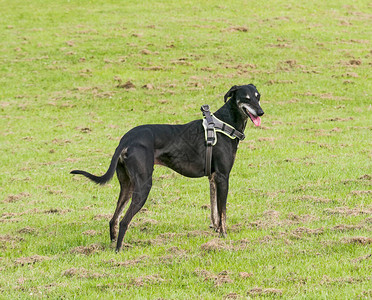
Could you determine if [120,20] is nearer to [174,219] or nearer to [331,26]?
[331,26]

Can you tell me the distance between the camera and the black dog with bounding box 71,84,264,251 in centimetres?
883

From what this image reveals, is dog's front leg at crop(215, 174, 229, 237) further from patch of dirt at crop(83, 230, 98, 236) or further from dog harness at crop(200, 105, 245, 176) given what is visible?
patch of dirt at crop(83, 230, 98, 236)

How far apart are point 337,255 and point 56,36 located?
2826 cm

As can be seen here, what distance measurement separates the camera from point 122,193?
920 cm

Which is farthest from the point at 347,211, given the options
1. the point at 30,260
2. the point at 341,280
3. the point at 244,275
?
the point at 30,260

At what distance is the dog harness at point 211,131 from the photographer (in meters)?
9.57

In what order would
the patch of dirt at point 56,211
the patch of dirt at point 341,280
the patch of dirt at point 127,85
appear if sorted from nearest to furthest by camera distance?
the patch of dirt at point 341,280, the patch of dirt at point 56,211, the patch of dirt at point 127,85

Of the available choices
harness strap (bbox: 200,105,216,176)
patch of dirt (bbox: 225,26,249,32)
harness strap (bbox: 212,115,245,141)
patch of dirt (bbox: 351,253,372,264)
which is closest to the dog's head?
harness strap (bbox: 212,115,245,141)

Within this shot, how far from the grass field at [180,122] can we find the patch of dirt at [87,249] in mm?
24

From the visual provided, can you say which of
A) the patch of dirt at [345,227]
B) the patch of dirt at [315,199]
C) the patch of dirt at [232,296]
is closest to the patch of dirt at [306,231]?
the patch of dirt at [345,227]

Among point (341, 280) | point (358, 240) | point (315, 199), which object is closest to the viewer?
point (341, 280)

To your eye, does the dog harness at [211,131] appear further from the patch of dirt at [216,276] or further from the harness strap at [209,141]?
the patch of dirt at [216,276]

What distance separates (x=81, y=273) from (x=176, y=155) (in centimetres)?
264

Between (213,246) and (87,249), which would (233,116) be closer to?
(213,246)
